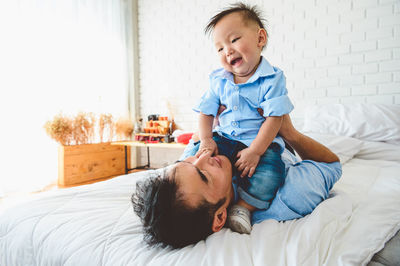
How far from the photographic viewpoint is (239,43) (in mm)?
966

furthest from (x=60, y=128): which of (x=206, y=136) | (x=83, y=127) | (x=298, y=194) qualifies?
(x=298, y=194)

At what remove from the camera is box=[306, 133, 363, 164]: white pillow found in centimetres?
165

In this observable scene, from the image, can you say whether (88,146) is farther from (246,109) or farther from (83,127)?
(246,109)

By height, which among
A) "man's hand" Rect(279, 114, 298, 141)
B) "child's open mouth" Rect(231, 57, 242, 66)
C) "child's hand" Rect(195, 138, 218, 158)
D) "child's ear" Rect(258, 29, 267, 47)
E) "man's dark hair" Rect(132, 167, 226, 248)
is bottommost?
"man's dark hair" Rect(132, 167, 226, 248)

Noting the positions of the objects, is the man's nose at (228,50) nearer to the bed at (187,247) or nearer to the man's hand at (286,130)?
the man's hand at (286,130)

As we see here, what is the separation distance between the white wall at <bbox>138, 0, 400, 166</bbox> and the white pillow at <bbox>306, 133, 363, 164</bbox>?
756 mm

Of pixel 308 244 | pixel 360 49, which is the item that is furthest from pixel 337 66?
pixel 308 244

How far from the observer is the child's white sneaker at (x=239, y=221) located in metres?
0.72

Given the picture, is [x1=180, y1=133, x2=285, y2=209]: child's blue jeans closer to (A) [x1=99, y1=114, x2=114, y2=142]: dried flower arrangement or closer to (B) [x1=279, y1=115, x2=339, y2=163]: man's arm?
(B) [x1=279, y1=115, x2=339, y2=163]: man's arm

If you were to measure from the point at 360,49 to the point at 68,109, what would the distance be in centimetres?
323

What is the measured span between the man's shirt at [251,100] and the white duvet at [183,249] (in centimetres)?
37

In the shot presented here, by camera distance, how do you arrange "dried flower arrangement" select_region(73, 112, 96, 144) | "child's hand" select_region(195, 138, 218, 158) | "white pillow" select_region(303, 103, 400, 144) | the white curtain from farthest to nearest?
"dried flower arrangement" select_region(73, 112, 96, 144) < the white curtain < "white pillow" select_region(303, 103, 400, 144) < "child's hand" select_region(195, 138, 218, 158)

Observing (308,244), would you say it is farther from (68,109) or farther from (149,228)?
(68,109)

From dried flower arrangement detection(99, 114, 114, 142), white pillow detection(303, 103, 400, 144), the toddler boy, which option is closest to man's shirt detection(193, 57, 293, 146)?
the toddler boy
